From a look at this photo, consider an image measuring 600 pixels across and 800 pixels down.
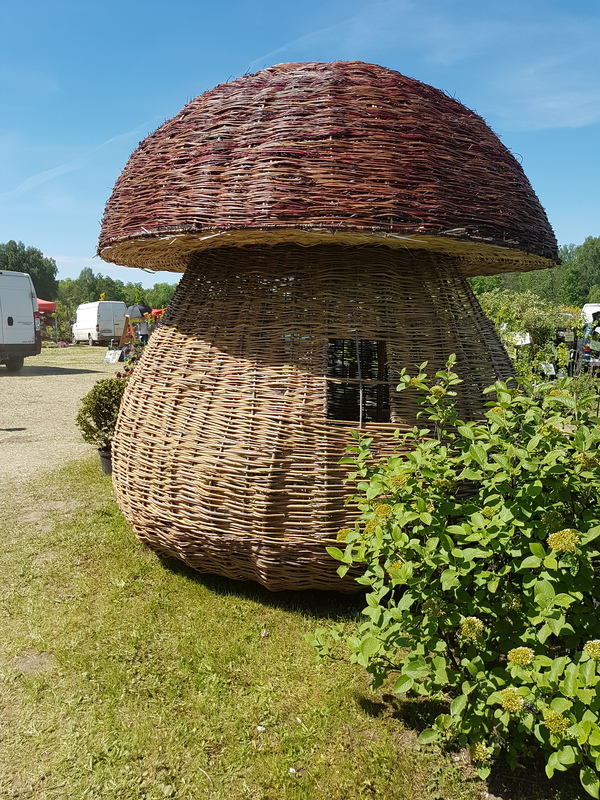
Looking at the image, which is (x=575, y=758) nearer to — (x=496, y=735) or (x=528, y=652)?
(x=528, y=652)

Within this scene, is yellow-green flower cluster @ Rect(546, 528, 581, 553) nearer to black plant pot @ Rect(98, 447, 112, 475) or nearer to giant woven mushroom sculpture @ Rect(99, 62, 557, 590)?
giant woven mushroom sculpture @ Rect(99, 62, 557, 590)

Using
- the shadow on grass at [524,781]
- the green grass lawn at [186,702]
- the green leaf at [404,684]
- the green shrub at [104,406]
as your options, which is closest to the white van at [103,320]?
the green shrub at [104,406]

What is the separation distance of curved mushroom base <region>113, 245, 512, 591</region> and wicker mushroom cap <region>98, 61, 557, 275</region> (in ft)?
1.07

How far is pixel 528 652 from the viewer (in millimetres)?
2139

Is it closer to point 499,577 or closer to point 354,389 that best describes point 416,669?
point 499,577

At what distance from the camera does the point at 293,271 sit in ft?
12.4

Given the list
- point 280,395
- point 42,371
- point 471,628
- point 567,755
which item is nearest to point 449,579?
point 471,628

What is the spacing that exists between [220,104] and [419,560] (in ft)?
9.25

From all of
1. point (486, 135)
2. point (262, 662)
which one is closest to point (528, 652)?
point (262, 662)

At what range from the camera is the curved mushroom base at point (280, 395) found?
3.62 metres

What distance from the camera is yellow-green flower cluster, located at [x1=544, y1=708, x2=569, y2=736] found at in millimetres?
2016

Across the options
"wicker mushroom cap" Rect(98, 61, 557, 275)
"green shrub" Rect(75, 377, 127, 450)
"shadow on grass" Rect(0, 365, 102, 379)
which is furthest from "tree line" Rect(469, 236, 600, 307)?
"wicker mushroom cap" Rect(98, 61, 557, 275)

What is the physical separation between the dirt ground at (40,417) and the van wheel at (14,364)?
233 mm

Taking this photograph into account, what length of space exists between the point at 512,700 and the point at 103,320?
37.9 metres
